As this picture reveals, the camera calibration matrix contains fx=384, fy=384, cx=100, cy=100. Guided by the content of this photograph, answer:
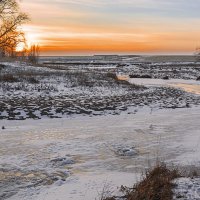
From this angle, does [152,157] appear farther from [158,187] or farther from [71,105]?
[71,105]

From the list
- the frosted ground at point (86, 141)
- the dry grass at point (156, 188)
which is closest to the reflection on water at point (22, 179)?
the frosted ground at point (86, 141)

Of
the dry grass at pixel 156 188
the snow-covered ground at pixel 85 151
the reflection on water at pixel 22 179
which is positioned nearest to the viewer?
the dry grass at pixel 156 188

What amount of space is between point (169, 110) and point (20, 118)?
7633mm

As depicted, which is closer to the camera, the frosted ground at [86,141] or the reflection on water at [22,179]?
the reflection on water at [22,179]

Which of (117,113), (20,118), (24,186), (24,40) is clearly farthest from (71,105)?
(24,40)

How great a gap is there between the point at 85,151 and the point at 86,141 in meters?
1.23

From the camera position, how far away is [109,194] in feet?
21.7

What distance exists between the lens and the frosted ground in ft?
24.7

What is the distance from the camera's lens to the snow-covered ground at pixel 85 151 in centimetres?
745

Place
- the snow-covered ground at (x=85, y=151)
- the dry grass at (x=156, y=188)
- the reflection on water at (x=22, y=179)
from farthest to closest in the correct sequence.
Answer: the snow-covered ground at (x=85, y=151) → the reflection on water at (x=22, y=179) → the dry grass at (x=156, y=188)

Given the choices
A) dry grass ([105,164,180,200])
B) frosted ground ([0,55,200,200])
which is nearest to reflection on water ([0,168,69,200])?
frosted ground ([0,55,200,200])

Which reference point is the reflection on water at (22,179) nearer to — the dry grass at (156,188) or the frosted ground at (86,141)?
the frosted ground at (86,141)

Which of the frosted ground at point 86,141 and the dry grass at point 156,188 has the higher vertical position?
the dry grass at point 156,188

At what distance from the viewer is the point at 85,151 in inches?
406
